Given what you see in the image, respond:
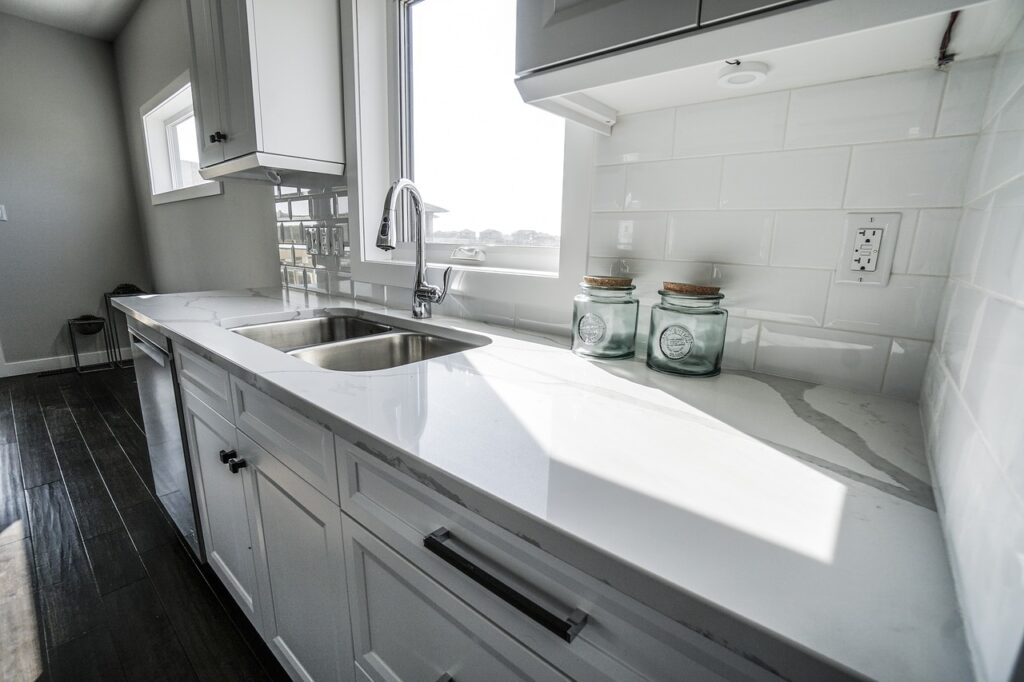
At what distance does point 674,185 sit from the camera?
97 cm

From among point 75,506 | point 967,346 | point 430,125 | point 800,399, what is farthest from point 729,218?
point 75,506

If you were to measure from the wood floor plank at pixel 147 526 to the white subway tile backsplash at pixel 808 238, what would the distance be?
7.11 feet

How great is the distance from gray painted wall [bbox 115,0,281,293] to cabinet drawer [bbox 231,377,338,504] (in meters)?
1.56

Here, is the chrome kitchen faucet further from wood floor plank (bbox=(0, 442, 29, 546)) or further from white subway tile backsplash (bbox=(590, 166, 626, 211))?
wood floor plank (bbox=(0, 442, 29, 546))

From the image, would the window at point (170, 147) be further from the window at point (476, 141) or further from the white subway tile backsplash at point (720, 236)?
the white subway tile backsplash at point (720, 236)

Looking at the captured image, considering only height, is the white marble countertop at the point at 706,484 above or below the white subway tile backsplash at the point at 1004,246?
below

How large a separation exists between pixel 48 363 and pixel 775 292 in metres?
5.14

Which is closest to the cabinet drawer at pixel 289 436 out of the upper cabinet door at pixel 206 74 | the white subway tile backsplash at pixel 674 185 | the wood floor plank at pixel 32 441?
the white subway tile backsplash at pixel 674 185

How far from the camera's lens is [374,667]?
779 mm

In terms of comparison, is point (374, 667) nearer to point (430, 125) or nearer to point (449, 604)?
point (449, 604)

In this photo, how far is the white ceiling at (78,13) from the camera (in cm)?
309

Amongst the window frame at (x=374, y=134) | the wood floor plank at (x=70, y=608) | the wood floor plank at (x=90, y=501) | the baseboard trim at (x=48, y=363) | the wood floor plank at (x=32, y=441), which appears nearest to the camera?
the wood floor plank at (x=70, y=608)

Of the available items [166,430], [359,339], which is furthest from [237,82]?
[166,430]

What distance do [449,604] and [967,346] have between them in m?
0.66
